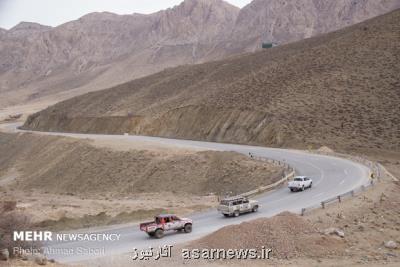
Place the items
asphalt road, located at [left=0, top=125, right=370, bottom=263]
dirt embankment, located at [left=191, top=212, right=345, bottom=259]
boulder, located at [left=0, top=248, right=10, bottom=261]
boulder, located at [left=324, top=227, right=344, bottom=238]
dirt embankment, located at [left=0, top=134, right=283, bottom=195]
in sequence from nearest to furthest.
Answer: boulder, located at [left=0, top=248, right=10, bottom=261], dirt embankment, located at [left=191, top=212, right=345, bottom=259], asphalt road, located at [left=0, top=125, right=370, bottom=263], boulder, located at [left=324, top=227, right=344, bottom=238], dirt embankment, located at [left=0, top=134, right=283, bottom=195]

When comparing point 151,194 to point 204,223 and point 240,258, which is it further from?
point 240,258

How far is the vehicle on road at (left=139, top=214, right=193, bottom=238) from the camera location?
2147cm

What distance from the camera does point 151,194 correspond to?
40.3 m

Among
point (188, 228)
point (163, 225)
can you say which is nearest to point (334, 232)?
point (188, 228)

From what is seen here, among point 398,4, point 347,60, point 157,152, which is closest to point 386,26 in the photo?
point 347,60

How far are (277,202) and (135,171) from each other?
23402 mm

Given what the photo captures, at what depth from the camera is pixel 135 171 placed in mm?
48969

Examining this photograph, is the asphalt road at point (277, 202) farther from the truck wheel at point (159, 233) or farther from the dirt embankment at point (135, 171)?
the dirt embankment at point (135, 171)

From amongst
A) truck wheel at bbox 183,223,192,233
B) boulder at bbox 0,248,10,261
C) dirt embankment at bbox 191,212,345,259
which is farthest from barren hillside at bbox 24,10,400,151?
boulder at bbox 0,248,10,261

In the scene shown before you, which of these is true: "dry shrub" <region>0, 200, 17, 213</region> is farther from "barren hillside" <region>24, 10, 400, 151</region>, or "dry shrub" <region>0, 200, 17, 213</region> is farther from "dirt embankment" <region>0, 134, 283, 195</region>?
"barren hillside" <region>24, 10, 400, 151</region>

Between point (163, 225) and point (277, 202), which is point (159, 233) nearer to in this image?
point (163, 225)

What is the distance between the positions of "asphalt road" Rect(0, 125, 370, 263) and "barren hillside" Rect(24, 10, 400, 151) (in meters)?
10.4

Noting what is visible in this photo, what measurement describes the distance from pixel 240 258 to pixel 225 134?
44.0 metres

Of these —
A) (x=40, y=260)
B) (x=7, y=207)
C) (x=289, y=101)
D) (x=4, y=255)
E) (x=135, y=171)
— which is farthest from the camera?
(x=289, y=101)
